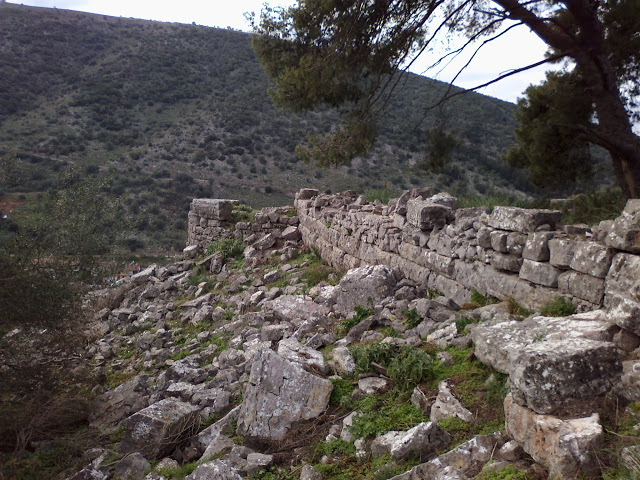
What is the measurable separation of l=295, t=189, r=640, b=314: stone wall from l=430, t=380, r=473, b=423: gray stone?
1.27 metres

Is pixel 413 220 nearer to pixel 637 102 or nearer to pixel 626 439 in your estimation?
pixel 626 439

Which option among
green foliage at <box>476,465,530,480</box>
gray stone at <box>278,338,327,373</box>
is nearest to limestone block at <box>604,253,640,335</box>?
green foliage at <box>476,465,530,480</box>

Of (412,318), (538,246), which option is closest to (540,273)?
(538,246)

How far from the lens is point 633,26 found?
10.2m

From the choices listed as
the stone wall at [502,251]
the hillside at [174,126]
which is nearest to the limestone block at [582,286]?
the stone wall at [502,251]

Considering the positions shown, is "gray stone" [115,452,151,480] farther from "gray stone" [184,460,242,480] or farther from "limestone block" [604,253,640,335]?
"limestone block" [604,253,640,335]

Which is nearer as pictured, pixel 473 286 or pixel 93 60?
pixel 473 286

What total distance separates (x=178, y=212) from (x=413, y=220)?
20.0m

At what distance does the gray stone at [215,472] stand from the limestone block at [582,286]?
3147 millimetres

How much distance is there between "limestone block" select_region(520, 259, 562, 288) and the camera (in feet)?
15.5

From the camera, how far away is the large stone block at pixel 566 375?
2957mm

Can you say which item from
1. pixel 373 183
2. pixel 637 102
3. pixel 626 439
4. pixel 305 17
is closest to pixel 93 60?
pixel 373 183

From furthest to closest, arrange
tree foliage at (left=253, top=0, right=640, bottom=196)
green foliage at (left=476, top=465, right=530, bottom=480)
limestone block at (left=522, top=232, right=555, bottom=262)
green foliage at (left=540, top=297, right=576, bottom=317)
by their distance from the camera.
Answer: tree foliage at (left=253, top=0, right=640, bottom=196) → limestone block at (left=522, top=232, right=555, bottom=262) → green foliage at (left=540, top=297, right=576, bottom=317) → green foliage at (left=476, top=465, right=530, bottom=480)

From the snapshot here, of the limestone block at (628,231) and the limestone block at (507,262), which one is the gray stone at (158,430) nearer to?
the limestone block at (507,262)
